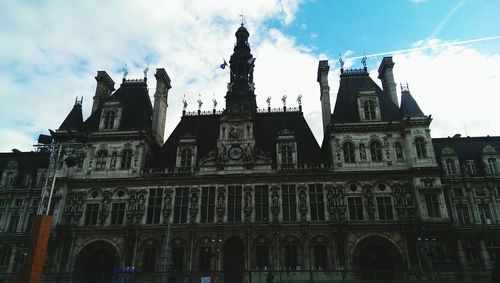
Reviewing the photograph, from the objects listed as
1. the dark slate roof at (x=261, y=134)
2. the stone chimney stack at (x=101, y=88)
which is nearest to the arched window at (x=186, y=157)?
the dark slate roof at (x=261, y=134)

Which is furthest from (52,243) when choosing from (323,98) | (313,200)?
(323,98)

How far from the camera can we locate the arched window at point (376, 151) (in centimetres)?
3890

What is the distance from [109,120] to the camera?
43.6 m

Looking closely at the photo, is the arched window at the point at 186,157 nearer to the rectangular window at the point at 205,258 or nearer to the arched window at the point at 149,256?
the arched window at the point at 149,256

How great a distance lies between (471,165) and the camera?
136ft

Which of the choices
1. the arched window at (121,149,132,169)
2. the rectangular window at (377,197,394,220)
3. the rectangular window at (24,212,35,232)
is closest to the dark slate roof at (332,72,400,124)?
the rectangular window at (377,197,394,220)

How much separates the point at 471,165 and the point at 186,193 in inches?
1260

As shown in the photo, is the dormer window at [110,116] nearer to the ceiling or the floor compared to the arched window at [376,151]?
nearer to the ceiling

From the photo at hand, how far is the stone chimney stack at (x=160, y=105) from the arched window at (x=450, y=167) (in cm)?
3424

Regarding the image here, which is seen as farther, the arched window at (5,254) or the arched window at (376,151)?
the arched window at (5,254)

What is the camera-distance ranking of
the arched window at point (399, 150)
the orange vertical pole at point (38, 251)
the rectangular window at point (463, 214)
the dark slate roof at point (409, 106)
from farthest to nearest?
1. the dark slate roof at point (409, 106)
2. the rectangular window at point (463, 214)
3. the arched window at point (399, 150)
4. the orange vertical pole at point (38, 251)

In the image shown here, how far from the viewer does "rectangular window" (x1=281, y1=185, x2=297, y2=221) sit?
36812 millimetres

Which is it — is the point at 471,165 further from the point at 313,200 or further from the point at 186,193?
the point at 186,193

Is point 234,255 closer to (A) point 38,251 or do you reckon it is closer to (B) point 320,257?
(B) point 320,257
